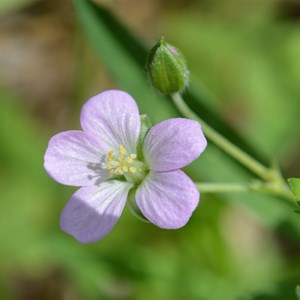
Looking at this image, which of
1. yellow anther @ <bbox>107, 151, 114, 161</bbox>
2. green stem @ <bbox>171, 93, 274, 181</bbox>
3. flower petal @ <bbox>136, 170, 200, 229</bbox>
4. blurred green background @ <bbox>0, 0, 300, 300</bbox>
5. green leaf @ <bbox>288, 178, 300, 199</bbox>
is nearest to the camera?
flower petal @ <bbox>136, 170, 200, 229</bbox>

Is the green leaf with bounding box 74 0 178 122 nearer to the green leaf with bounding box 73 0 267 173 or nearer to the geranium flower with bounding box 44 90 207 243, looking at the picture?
the green leaf with bounding box 73 0 267 173

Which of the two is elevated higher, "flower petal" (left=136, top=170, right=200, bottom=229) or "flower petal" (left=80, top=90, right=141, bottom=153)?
"flower petal" (left=80, top=90, right=141, bottom=153)

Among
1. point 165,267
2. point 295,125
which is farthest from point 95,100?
point 295,125

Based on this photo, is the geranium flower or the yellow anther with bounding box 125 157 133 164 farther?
the yellow anther with bounding box 125 157 133 164

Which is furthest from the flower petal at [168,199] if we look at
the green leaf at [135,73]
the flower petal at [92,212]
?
the green leaf at [135,73]

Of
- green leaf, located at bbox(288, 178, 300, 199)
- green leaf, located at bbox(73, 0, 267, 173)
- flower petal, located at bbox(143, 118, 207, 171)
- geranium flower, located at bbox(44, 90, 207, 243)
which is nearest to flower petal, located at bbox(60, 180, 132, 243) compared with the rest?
geranium flower, located at bbox(44, 90, 207, 243)

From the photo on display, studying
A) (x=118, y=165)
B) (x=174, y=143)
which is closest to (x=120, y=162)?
(x=118, y=165)

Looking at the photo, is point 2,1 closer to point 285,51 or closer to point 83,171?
point 285,51

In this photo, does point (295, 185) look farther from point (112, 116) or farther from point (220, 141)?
point (112, 116)
